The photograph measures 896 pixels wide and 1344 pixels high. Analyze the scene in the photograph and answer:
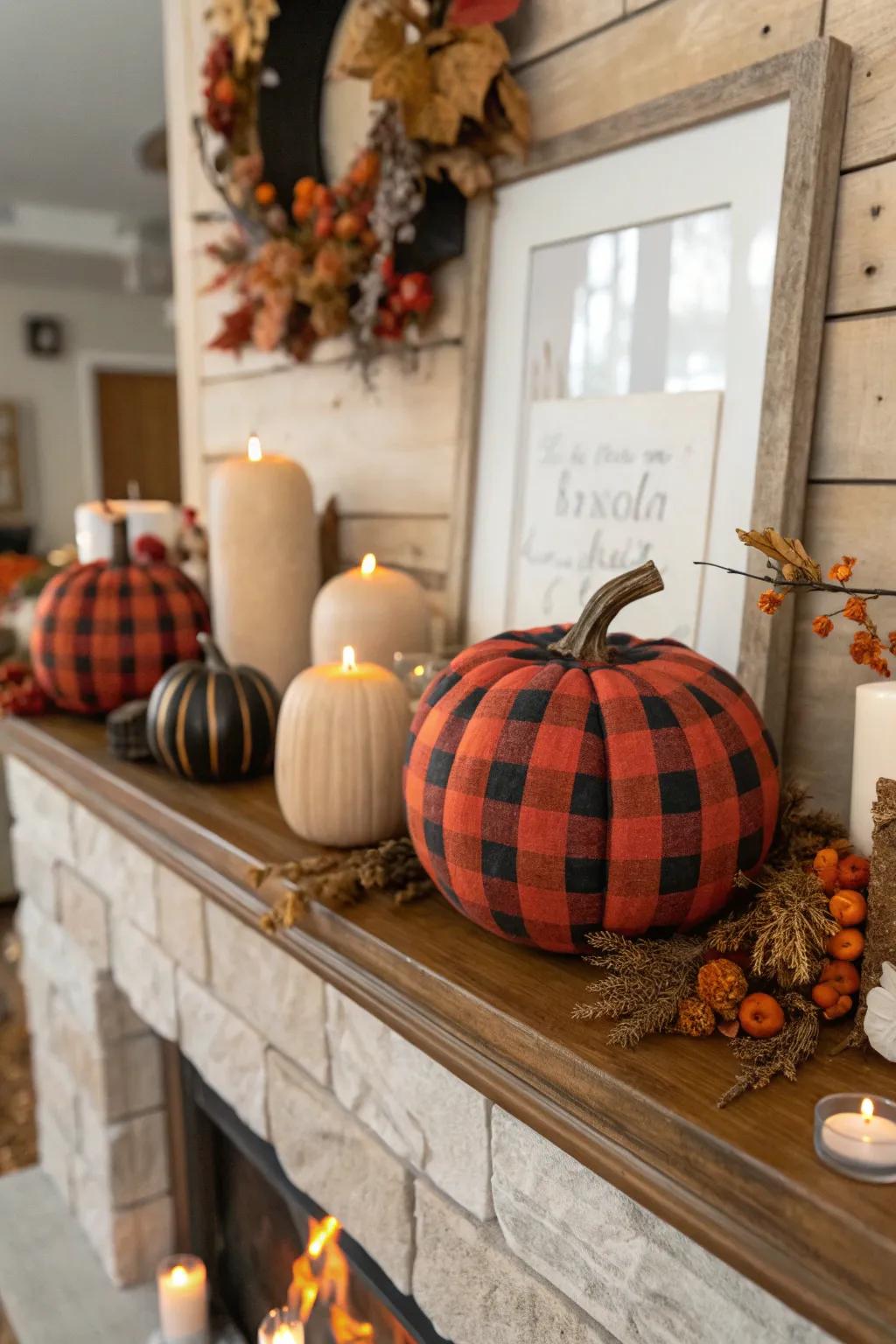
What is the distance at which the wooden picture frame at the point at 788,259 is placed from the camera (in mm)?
727

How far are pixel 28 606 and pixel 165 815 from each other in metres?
0.90

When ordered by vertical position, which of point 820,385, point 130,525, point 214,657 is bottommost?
point 214,657

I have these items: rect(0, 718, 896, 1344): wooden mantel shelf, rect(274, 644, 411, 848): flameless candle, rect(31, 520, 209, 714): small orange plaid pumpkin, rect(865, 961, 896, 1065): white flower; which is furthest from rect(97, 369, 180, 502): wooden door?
rect(865, 961, 896, 1065): white flower

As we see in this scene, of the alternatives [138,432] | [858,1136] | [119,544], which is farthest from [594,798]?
[138,432]

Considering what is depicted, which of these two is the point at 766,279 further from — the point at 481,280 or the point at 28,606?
the point at 28,606

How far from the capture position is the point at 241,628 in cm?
121

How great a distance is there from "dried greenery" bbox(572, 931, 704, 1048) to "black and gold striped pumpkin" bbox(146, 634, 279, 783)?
0.52m

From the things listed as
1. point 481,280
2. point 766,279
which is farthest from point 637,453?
point 481,280

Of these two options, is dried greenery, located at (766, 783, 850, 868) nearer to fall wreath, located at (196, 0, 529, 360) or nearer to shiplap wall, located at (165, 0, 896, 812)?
shiplap wall, located at (165, 0, 896, 812)

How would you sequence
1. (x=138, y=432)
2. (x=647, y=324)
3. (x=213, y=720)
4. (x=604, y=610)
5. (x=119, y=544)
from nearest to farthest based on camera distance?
(x=604, y=610), (x=647, y=324), (x=213, y=720), (x=119, y=544), (x=138, y=432)

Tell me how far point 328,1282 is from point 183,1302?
369 millimetres

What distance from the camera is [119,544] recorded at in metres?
1.32

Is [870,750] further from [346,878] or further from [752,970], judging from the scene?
[346,878]

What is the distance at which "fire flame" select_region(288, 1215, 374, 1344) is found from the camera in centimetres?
105
